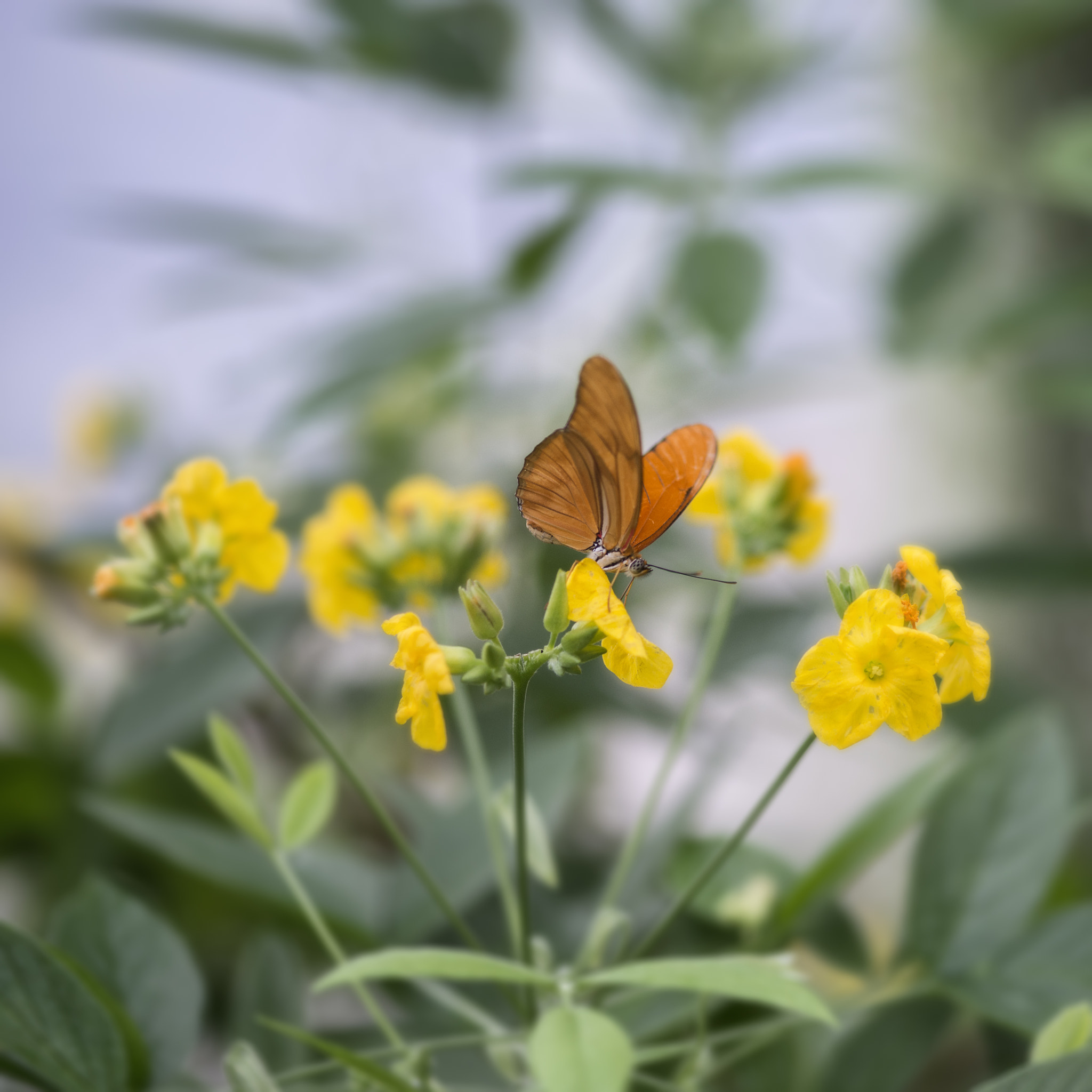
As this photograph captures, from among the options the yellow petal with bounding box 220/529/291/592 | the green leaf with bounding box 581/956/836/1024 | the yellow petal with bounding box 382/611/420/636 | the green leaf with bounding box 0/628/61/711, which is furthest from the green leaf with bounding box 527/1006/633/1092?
the green leaf with bounding box 0/628/61/711

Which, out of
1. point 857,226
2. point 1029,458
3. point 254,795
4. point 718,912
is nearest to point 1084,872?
point 1029,458

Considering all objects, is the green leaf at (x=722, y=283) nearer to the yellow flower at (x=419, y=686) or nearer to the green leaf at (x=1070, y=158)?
the green leaf at (x=1070, y=158)

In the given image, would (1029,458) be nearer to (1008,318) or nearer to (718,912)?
(1008,318)

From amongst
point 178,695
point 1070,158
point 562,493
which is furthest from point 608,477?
point 1070,158

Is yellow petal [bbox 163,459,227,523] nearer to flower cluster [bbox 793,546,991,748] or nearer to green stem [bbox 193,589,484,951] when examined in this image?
green stem [bbox 193,589,484,951]

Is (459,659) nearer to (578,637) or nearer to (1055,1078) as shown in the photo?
(578,637)

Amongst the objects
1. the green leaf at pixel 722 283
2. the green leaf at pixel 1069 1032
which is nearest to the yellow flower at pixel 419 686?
the green leaf at pixel 1069 1032
